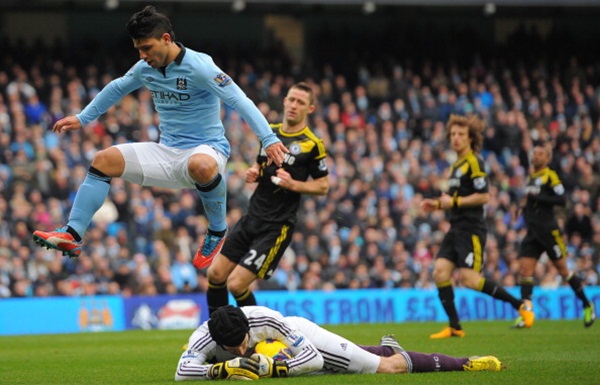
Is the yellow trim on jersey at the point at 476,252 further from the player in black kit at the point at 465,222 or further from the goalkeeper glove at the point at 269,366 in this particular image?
the goalkeeper glove at the point at 269,366

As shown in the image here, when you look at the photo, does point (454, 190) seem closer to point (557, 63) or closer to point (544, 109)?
point (544, 109)

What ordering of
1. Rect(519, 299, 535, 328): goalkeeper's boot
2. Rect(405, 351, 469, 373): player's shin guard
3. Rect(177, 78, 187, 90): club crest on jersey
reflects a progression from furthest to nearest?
Rect(519, 299, 535, 328): goalkeeper's boot
Rect(177, 78, 187, 90): club crest on jersey
Rect(405, 351, 469, 373): player's shin guard

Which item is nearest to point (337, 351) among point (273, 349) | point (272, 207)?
point (273, 349)

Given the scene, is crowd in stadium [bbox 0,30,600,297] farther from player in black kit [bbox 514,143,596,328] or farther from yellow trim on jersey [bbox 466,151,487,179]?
yellow trim on jersey [bbox 466,151,487,179]

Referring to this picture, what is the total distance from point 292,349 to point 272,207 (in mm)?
3922

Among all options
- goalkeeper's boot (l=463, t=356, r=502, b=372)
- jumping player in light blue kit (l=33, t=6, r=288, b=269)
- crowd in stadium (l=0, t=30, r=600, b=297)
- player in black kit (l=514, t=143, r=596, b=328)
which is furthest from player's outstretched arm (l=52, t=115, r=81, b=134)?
crowd in stadium (l=0, t=30, r=600, b=297)

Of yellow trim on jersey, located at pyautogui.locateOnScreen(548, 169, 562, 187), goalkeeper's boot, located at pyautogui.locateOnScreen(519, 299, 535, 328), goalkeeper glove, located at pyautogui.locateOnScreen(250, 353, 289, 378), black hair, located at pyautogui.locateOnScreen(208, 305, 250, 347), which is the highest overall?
yellow trim on jersey, located at pyautogui.locateOnScreen(548, 169, 562, 187)

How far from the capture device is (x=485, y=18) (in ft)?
110

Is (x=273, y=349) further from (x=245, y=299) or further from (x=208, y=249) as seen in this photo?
(x=245, y=299)

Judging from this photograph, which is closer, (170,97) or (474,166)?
(170,97)

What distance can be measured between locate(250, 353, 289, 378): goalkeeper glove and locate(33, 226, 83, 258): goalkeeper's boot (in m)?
2.03

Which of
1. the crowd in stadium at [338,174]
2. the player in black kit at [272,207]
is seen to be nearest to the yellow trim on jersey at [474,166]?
the crowd in stadium at [338,174]

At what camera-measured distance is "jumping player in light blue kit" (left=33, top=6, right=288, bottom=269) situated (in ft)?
31.3

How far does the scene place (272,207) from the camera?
12.3m
